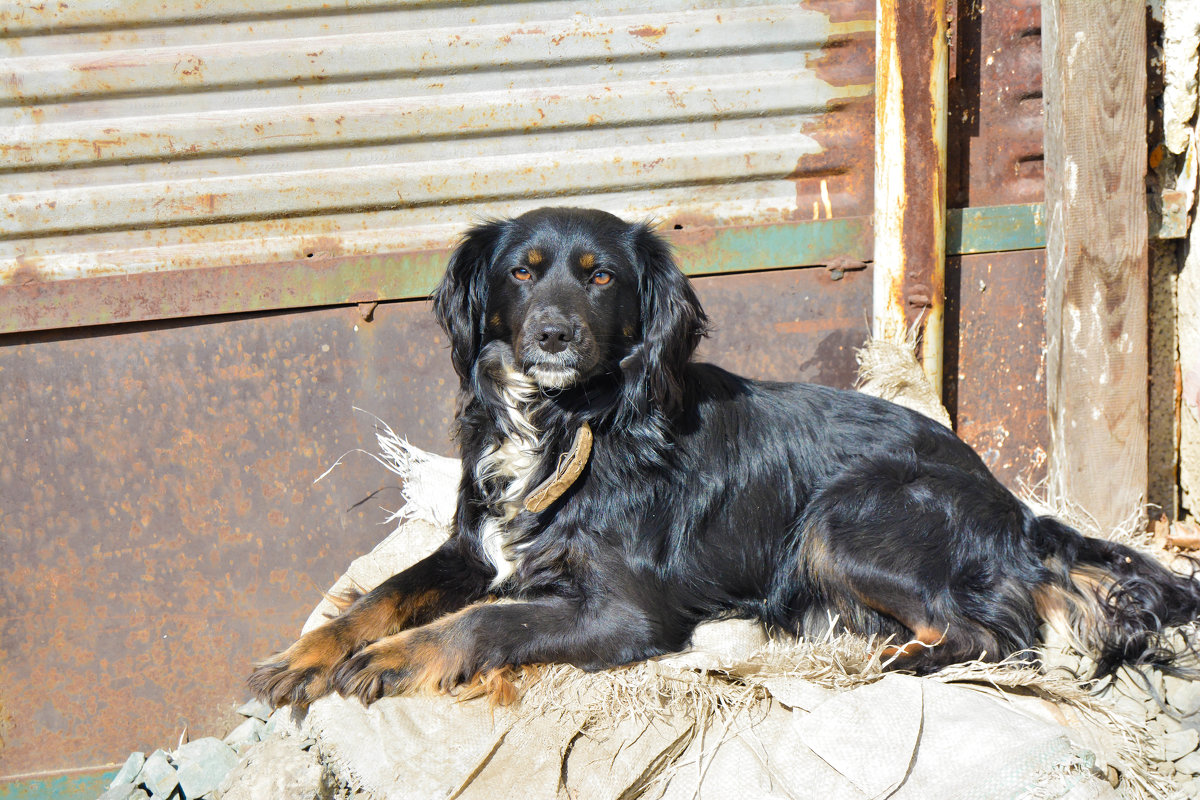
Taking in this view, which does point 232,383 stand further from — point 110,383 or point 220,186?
point 220,186

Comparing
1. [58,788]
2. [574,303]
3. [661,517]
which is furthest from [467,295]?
[58,788]

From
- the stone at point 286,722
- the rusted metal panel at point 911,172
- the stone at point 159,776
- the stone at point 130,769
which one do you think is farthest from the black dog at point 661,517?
the stone at point 130,769

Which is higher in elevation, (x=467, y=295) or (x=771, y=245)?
(x=771, y=245)

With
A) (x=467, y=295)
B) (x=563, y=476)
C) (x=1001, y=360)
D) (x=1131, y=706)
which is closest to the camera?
(x=1131, y=706)

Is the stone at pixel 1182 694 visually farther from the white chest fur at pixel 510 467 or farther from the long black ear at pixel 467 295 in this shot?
the long black ear at pixel 467 295

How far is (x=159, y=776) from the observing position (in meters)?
3.32

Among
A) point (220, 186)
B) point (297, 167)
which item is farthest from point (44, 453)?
point (297, 167)

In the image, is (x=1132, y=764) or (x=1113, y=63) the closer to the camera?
(x=1132, y=764)

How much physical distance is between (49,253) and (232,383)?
2.90 feet

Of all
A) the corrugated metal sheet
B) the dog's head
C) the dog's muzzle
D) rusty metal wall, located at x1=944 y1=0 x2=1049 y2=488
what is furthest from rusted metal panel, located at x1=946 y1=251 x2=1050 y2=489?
the dog's muzzle

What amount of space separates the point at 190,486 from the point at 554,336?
202cm

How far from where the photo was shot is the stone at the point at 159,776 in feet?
10.7

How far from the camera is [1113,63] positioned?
316cm

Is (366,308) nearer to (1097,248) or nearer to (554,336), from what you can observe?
(554,336)
